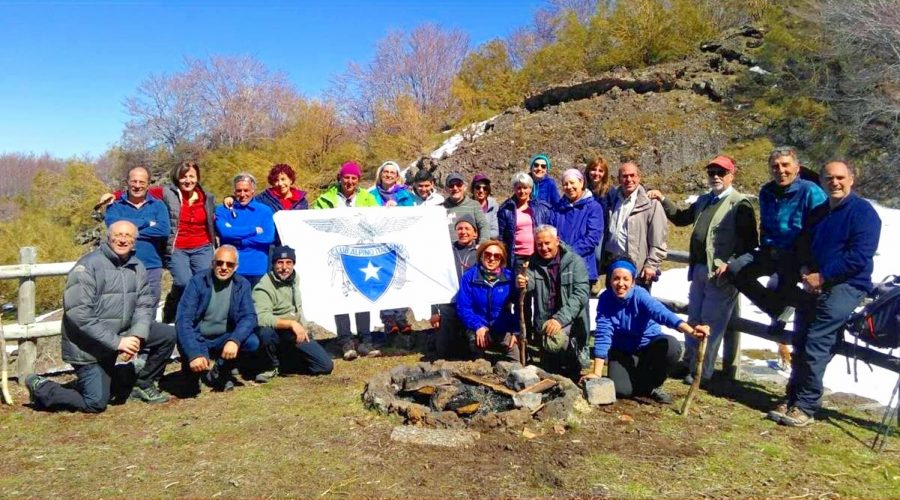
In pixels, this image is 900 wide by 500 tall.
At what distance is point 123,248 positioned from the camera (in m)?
5.05

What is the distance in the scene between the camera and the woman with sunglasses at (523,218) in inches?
252

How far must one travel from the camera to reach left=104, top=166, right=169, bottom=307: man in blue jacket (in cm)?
573

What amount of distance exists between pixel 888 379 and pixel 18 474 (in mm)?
7370

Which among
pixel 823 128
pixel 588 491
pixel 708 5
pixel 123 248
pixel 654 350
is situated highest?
pixel 708 5

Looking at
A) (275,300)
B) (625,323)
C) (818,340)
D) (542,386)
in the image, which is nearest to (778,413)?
(818,340)

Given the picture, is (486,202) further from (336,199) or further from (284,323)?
(284,323)

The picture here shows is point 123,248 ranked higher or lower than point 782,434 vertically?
higher

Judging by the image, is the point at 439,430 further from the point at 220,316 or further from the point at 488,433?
the point at 220,316

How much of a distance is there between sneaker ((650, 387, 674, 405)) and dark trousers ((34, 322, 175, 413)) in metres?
4.28

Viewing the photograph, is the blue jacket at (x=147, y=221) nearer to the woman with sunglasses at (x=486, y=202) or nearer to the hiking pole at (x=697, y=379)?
the woman with sunglasses at (x=486, y=202)

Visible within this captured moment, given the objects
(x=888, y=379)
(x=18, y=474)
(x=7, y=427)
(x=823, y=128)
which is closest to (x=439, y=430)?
(x=18, y=474)

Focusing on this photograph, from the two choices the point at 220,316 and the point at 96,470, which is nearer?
the point at 96,470

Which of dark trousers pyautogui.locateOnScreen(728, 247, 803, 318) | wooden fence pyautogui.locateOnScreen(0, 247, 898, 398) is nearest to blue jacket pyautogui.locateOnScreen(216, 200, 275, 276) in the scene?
wooden fence pyautogui.locateOnScreen(0, 247, 898, 398)

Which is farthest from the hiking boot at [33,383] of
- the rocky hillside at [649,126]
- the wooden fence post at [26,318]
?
the rocky hillside at [649,126]
